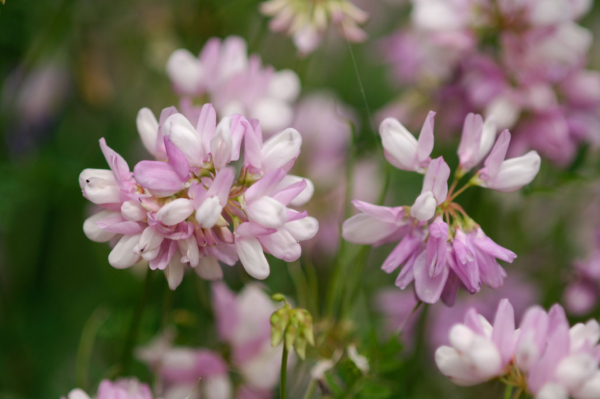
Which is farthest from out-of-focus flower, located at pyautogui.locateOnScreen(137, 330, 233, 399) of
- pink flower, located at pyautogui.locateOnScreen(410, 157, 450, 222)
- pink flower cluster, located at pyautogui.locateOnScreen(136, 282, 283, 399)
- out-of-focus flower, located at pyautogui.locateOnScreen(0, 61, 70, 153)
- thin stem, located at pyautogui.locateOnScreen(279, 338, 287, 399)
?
out-of-focus flower, located at pyautogui.locateOnScreen(0, 61, 70, 153)

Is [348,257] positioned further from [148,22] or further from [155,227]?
[148,22]

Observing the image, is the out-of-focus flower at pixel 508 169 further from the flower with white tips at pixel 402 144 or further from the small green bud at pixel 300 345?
the small green bud at pixel 300 345

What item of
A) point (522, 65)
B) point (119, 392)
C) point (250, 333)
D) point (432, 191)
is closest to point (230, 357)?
point (250, 333)

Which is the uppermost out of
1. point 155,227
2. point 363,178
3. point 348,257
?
point 155,227

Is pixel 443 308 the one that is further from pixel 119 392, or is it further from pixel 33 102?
pixel 33 102

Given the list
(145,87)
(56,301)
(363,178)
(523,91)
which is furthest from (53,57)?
(523,91)

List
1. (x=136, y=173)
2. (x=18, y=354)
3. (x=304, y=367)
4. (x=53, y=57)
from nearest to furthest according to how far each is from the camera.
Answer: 1. (x=136, y=173)
2. (x=304, y=367)
3. (x=18, y=354)
4. (x=53, y=57)
